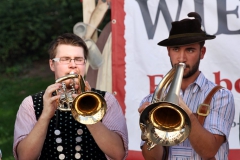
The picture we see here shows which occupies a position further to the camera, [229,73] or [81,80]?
[229,73]

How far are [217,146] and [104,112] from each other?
687 mm

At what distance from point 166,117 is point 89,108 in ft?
1.65

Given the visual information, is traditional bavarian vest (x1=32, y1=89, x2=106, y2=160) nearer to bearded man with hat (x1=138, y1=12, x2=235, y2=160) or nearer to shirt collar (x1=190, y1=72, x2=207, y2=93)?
bearded man with hat (x1=138, y1=12, x2=235, y2=160)

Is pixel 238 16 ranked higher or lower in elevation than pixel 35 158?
higher

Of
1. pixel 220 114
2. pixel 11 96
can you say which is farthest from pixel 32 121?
pixel 11 96

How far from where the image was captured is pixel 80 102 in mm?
3639

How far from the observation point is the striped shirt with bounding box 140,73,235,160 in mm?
3576

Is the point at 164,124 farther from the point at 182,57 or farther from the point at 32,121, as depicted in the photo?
the point at 32,121

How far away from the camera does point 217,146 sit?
3.51 metres

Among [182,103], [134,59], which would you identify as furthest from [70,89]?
[134,59]

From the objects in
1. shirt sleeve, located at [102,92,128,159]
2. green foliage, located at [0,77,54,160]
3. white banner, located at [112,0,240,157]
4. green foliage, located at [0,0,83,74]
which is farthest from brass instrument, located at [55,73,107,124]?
green foliage, located at [0,0,83,74]

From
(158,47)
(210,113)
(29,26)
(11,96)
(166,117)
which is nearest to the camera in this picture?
(166,117)

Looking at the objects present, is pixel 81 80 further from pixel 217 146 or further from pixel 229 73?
pixel 229 73

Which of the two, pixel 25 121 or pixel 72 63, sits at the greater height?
pixel 72 63
